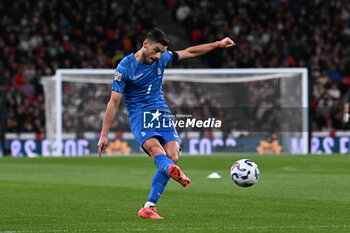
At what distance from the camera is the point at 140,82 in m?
8.43

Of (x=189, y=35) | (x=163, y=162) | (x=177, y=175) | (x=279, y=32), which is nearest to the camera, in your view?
(x=177, y=175)

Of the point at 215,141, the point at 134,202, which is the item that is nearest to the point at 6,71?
the point at 215,141

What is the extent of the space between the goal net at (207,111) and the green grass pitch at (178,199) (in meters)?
4.36

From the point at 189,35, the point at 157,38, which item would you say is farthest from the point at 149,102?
the point at 189,35

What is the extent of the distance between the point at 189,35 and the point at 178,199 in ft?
63.5

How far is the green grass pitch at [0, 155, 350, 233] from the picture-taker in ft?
25.1

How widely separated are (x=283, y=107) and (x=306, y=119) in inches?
30.0

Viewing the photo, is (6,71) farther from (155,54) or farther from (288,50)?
(155,54)

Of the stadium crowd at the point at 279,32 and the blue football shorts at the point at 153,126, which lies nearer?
the blue football shorts at the point at 153,126

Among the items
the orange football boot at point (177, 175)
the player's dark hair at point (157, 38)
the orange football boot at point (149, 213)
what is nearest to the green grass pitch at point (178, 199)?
the orange football boot at point (149, 213)

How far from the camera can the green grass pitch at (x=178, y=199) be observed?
7656mm

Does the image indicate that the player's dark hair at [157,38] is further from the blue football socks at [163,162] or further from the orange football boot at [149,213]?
the orange football boot at [149,213]

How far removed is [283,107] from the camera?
2350 cm

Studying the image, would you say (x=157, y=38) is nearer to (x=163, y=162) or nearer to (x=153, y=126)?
(x=153, y=126)
